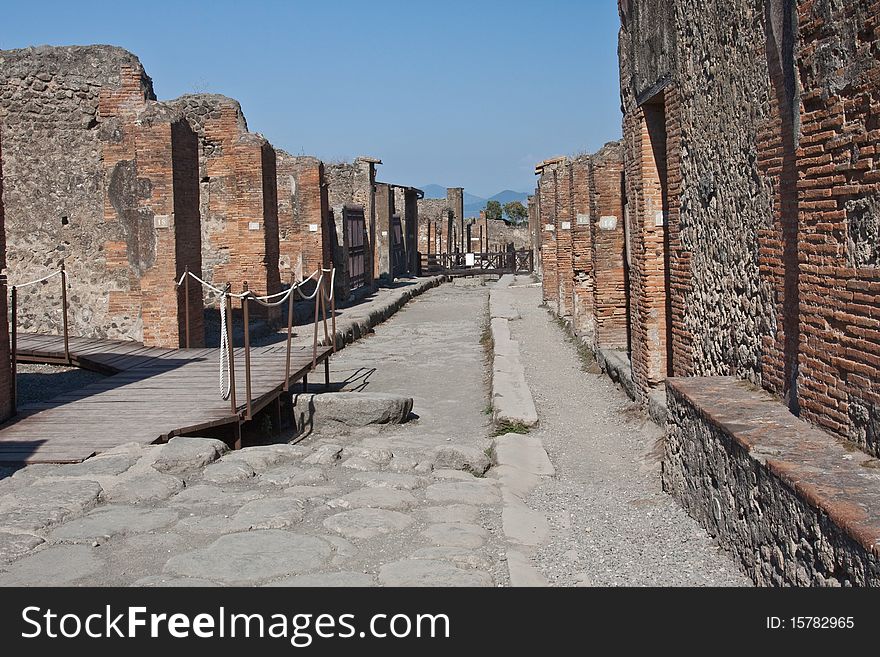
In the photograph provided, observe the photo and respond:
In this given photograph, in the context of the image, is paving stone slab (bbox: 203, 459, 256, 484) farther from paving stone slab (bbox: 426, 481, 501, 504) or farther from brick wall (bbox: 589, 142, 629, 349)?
brick wall (bbox: 589, 142, 629, 349)

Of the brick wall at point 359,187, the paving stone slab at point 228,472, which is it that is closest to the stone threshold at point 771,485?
the paving stone slab at point 228,472

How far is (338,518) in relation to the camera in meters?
5.12

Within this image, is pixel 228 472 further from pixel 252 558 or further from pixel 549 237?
pixel 549 237

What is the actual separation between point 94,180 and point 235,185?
13.4 feet

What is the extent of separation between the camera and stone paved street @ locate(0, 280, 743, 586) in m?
4.34

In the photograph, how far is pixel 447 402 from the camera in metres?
10.6

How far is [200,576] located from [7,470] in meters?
2.63

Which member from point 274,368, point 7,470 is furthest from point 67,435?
point 274,368

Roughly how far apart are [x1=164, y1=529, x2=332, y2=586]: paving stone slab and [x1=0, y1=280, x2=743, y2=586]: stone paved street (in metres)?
0.01

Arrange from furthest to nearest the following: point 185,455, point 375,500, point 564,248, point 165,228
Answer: point 564,248 < point 165,228 < point 185,455 < point 375,500

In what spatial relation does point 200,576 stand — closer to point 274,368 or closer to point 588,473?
point 588,473

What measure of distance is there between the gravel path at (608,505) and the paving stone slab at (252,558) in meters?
1.06

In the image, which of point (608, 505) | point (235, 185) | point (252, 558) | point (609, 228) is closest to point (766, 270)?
point (608, 505)
